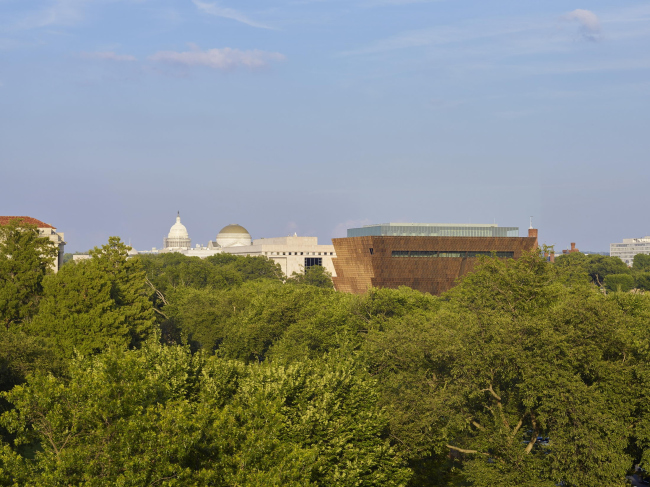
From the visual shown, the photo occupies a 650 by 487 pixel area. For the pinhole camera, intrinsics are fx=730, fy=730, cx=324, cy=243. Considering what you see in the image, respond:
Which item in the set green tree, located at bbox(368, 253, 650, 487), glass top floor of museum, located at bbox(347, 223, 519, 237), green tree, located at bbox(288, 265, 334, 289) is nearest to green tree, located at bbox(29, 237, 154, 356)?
green tree, located at bbox(368, 253, 650, 487)

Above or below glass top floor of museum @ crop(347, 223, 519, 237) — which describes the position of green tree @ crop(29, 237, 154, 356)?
below

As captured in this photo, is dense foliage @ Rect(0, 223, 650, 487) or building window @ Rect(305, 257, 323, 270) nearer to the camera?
dense foliage @ Rect(0, 223, 650, 487)

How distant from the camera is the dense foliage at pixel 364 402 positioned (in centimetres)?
2350

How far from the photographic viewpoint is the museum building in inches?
4257

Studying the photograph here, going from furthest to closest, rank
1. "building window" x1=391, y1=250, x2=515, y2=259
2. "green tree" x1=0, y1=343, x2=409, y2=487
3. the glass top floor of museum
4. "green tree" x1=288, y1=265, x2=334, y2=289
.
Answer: "green tree" x1=288, y1=265, x2=334, y2=289 < the glass top floor of museum < "building window" x1=391, y1=250, x2=515, y2=259 < "green tree" x1=0, y1=343, x2=409, y2=487

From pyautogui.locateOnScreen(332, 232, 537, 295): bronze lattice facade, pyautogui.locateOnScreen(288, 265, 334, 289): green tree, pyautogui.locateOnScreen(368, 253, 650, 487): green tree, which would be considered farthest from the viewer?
pyautogui.locateOnScreen(288, 265, 334, 289): green tree

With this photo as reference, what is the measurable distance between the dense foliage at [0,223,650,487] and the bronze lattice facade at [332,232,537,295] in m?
52.2

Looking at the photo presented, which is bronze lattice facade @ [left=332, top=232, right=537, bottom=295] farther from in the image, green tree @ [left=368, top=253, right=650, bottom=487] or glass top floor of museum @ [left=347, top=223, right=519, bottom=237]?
green tree @ [left=368, top=253, right=650, bottom=487]

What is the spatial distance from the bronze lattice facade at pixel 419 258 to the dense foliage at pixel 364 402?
52250 millimetres

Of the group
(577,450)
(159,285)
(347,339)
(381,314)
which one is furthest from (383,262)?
(577,450)

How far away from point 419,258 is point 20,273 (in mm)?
61164

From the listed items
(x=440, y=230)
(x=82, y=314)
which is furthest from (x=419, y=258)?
(x=82, y=314)

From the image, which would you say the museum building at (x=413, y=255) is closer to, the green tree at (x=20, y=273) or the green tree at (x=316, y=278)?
the green tree at (x=316, y=278)

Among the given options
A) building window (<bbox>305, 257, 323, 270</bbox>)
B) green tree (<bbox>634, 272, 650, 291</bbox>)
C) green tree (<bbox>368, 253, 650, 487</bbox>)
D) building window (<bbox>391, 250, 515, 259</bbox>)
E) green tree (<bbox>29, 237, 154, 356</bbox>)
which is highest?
building window (<bbox>305, 257, 323, 270</bbox>)
